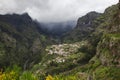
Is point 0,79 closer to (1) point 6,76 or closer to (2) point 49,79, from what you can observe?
(1) point 6,76

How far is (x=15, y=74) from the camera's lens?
188750mm

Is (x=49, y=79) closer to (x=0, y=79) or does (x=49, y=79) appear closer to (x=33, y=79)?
(x=33, y=79)

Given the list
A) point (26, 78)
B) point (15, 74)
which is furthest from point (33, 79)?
point (15, 74)

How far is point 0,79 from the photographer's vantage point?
180 meters

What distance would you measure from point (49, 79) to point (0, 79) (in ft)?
91.0

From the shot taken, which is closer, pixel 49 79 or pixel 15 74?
pixel 49 79

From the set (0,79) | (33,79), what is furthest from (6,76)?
(33,79)

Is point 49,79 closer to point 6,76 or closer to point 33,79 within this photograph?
point 33,79

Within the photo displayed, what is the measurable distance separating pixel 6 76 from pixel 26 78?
522 inches

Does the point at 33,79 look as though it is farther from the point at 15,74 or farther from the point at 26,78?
the point at 15,74

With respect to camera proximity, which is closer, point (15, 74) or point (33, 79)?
point (33, 79)

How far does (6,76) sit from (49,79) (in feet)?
87.4

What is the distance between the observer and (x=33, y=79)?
175m

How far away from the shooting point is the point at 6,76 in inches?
7244
